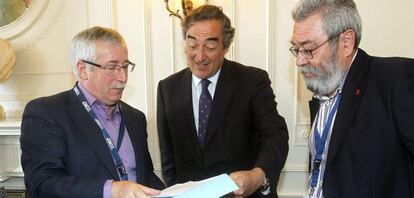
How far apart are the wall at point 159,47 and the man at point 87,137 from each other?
6.28ft

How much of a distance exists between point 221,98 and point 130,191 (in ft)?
3.24

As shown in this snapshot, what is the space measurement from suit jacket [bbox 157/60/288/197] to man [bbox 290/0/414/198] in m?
0.59

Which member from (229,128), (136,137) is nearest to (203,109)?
(229,128)

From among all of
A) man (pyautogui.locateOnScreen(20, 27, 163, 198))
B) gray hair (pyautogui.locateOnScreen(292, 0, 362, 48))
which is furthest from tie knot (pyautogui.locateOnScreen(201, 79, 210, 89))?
gray hair (pyautogui.locateOnScreen(292, 0, 362, 48))

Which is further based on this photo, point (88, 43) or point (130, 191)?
point (88, 43)

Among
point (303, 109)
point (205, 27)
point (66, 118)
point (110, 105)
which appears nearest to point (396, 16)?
point (303, 109)

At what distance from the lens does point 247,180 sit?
1.86 metres

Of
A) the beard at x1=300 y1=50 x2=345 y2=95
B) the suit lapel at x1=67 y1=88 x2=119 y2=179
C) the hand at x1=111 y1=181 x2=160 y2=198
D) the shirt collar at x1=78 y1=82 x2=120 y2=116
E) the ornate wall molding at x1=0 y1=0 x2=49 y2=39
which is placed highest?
the ornate wall molding at x1=0 y1=0 x2=49 y2=39

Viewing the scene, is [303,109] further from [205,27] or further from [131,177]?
[131,177]

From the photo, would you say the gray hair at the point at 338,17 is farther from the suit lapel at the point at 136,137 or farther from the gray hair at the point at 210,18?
the suit lapel at the point at 136,137

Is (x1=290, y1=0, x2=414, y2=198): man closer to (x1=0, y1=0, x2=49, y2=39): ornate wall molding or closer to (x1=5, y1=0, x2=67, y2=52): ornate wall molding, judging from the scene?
(x1=5, y1=0, x2=67, y2=52): ornate wall molding

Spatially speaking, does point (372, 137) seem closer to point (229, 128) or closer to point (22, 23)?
point (229, 128)

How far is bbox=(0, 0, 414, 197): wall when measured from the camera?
353 centimetres

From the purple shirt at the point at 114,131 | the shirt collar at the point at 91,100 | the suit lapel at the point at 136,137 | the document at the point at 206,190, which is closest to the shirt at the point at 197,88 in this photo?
the suit lapel at the point at 136,137
